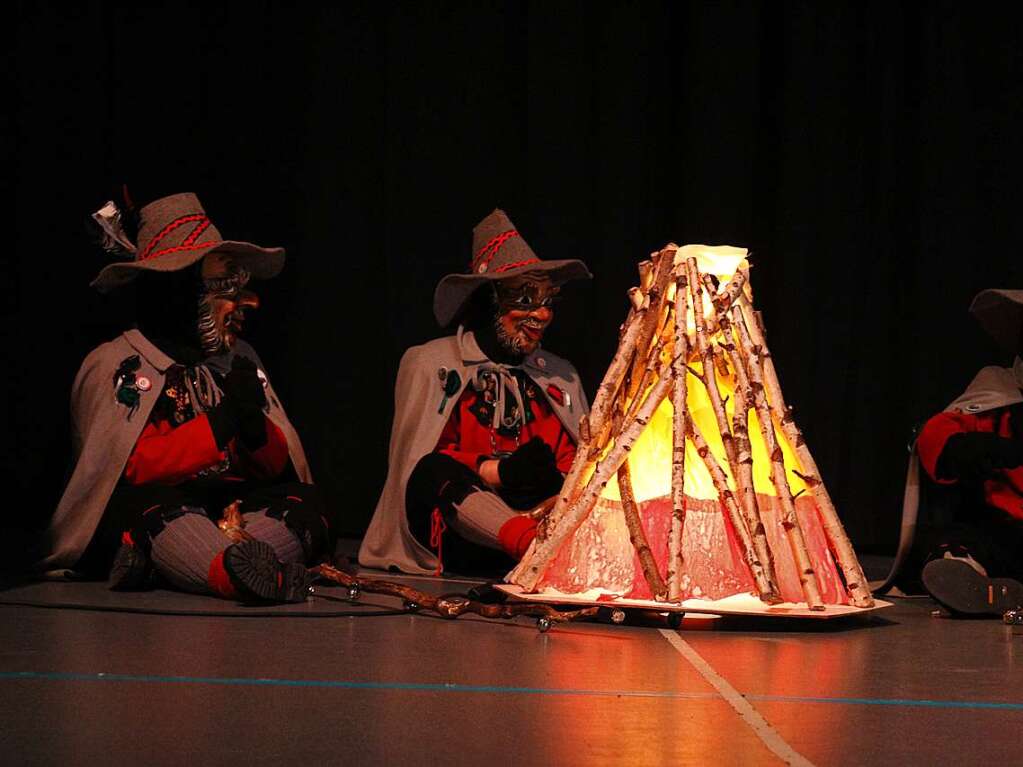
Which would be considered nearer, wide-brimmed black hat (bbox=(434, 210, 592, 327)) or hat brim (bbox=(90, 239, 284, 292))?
hat brim (bbox=(90, 239, 284, 292))

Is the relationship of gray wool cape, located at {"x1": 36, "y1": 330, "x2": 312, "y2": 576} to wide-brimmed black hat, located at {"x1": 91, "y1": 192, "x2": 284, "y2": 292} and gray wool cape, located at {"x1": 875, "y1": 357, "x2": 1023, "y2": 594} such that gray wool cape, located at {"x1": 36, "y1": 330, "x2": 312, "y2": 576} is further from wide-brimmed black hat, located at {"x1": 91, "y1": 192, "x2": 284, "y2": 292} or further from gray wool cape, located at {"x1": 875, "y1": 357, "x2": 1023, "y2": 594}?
gray wool cape, located at {"x1": 875, "y1": 357, "x2": 1023, "y2": 594}

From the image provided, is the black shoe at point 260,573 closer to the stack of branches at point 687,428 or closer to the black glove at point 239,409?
the black glove at point 239,409

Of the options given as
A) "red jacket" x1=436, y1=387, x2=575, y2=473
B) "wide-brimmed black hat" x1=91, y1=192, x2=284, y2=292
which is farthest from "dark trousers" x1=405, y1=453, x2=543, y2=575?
"wide-brimmed black hat" x1=91, y1=192, x2=284, y2=292

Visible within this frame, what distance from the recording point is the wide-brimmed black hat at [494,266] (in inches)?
200

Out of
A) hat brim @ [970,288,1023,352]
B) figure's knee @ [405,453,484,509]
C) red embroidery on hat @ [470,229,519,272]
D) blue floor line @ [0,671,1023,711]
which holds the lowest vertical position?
blue floor line @ [0,671,1023,711]

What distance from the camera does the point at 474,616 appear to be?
150 inches

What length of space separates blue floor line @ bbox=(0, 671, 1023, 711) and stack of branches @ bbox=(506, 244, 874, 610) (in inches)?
31.6

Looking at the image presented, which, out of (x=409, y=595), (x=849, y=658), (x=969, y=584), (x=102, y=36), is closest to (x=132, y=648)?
(x=409, y=595)

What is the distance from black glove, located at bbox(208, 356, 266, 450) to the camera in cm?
427

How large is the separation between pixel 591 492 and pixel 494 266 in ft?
5.35

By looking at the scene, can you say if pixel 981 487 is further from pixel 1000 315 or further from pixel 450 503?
pixel 450 503

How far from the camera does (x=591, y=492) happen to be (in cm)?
365

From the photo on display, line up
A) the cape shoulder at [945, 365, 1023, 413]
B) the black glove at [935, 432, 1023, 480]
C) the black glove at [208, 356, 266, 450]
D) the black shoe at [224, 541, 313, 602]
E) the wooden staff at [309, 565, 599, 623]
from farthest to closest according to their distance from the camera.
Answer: the cape shoulder at [945, 365, 1023, 413], the black glove at [208, 356, 266, 450], the black glove at [935, 432, 1023, 480], the black shoe at [224, 541, 313, 602], the wooden staff at [309, 565, 599, 623]

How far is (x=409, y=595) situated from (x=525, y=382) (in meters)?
1.43
